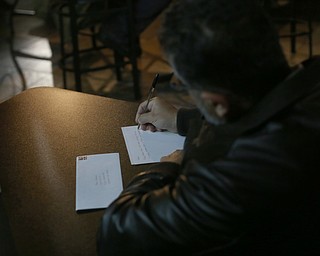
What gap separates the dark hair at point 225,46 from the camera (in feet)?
2.72

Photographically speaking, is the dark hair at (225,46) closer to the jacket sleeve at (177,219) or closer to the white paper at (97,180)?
the jacket sleeve at (177,219)

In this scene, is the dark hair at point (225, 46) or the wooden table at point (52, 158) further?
the wooden table at point (52, 158)

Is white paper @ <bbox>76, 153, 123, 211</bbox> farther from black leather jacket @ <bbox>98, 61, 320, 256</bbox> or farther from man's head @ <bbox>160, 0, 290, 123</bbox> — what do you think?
man's head @ <bbox>160, 0, 290, 123</bbox>

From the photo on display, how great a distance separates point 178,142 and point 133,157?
156 mm

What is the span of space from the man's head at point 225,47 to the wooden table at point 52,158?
0.43m

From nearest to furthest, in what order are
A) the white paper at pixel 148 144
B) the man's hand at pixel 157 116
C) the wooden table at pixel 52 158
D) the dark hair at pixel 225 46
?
1. the dark hair at pixel 225 46
2. the wooden table at pixel 52 158
3. the white paper at pixel 148 144
4. the man's hand at pixel 157 116

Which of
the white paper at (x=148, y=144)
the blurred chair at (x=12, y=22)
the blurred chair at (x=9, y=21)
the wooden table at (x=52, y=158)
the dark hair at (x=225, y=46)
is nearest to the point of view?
the dark hair at (x=225, y=46)

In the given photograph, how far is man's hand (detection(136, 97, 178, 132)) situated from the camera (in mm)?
1488

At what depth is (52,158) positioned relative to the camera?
137 cm

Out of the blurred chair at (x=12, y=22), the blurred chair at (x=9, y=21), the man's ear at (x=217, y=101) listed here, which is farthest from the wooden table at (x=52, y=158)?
the blurred chair at (x=9, y=21)

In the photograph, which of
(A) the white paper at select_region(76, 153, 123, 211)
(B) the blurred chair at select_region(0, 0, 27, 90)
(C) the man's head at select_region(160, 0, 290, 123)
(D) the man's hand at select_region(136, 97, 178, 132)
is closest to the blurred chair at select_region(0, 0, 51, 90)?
(B) the blurred chair at select_region(0, 0, 27, 90)

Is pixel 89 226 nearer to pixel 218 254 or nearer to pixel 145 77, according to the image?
pixel 218 254

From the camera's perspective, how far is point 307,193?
2.88 ft

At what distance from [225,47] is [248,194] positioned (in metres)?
0.23
